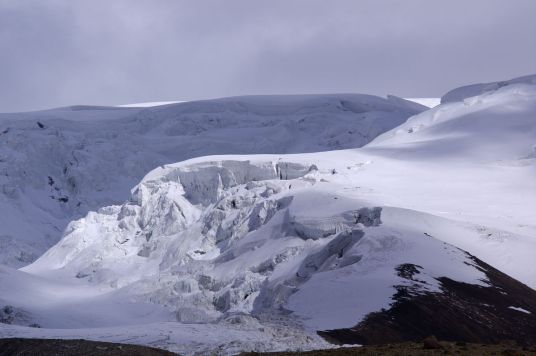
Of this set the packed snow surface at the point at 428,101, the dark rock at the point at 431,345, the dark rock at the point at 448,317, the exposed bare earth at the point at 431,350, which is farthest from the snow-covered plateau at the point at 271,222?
the packed snow surface at the point at 428,101

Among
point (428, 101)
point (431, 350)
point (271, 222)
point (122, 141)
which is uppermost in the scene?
point (428, 101)

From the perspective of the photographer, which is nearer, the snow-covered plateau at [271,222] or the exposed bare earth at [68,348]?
the exposed bare earth at [68,348]

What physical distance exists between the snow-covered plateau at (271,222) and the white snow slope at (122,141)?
22 centimetres

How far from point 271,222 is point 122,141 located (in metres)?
39.7

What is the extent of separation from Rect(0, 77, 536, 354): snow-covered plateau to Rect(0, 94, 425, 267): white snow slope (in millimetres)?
222

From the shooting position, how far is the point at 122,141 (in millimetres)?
91875

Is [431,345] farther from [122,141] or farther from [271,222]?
[122,141]

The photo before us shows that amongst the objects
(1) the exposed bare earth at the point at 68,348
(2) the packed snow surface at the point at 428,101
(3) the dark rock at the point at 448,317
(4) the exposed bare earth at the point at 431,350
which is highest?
(2) the packed snow surface at the point at 428,101

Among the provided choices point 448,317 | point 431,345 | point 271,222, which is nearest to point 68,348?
point 431,345

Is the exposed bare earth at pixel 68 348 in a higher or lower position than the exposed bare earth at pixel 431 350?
lower

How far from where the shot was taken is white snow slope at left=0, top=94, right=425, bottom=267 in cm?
8112

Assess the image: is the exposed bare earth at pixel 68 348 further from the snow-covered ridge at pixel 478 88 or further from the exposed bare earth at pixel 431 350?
the snow-covered ridge at pixel 478 88

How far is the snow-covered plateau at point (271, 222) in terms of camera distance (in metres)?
34.0

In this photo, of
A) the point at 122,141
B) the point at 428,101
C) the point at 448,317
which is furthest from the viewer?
the point at 428,101
